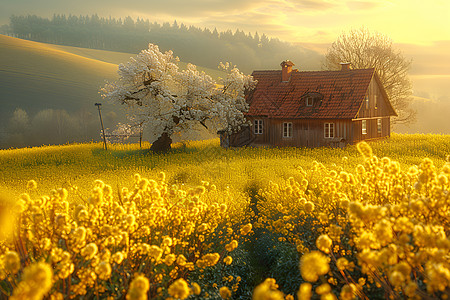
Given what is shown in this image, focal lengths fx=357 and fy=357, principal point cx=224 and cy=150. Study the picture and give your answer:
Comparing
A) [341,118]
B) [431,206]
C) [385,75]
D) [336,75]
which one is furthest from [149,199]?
[385,75]

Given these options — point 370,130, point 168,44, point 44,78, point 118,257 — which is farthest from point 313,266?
point 168,44

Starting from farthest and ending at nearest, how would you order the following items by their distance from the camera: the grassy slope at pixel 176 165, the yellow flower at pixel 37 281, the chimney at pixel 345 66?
the chimney at pixel 345 66, the grassy slope at pixel 176 165, the yellow flower at pixel 37 281

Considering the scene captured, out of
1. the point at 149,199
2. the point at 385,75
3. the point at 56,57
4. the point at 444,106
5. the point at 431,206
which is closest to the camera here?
the point at 431,206

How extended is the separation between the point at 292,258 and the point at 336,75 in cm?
2511

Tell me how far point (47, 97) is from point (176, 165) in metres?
48.8

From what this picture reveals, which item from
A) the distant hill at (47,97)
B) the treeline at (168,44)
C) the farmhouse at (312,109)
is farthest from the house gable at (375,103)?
the treeline at (168,44)

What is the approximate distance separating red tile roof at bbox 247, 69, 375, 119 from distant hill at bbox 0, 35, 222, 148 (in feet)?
56.2

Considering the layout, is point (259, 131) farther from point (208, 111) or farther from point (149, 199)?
point (149, 199)

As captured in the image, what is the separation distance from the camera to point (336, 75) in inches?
1188

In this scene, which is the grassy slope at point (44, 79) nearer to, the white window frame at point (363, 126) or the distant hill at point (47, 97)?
the distant hill at point (47, 97)

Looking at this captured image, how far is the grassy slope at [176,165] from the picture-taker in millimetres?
14756

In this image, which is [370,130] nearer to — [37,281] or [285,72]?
[285,72]

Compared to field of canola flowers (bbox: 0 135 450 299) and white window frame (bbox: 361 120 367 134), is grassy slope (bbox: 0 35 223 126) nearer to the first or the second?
field of canola flowers (bbox: 0 135 450 299)

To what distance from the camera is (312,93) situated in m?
28.9
